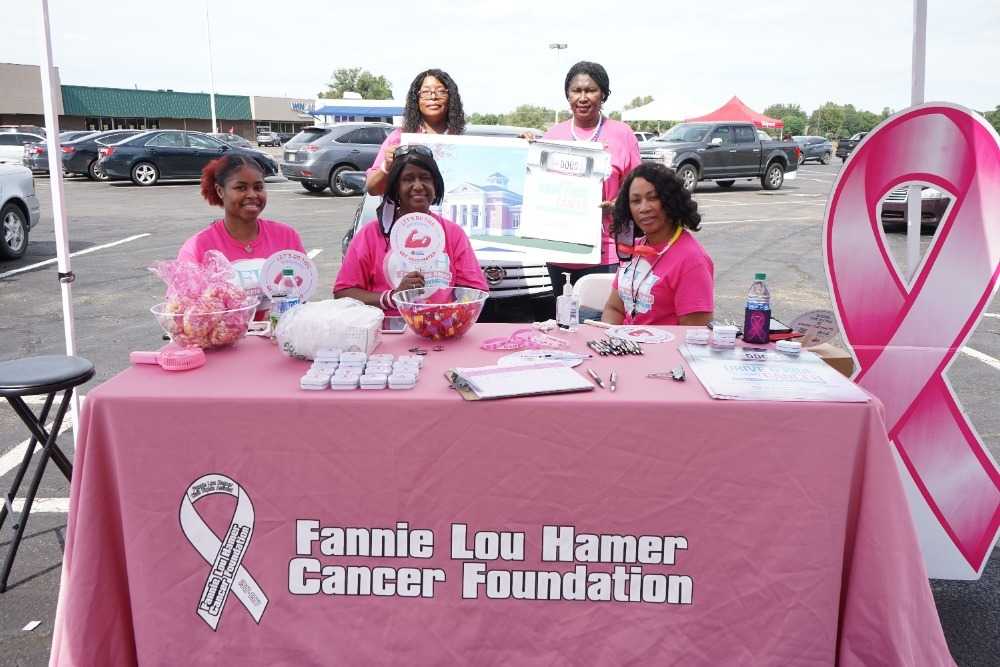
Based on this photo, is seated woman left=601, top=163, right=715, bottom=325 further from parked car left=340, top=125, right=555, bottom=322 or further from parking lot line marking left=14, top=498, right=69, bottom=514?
parking lot line marking left=14, top=498, right=69, bottom=514

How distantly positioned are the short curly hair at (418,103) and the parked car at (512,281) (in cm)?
43

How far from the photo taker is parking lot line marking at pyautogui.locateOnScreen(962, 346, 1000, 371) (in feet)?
18.8

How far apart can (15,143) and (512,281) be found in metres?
23.9

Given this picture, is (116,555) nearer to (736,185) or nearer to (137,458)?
(137,458)

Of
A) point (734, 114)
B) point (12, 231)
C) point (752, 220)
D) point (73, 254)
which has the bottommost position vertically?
point (73, 254)

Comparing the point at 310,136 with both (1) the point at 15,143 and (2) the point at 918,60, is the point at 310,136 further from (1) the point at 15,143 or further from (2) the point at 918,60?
(2) the point at 918,60

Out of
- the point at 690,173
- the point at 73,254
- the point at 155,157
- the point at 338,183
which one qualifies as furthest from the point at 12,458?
the point at 155,157

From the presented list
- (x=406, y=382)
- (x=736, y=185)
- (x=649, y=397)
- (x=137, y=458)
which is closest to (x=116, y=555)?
(x=137, y=458)

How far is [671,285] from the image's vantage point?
3236 millimetres

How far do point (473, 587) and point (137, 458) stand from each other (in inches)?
38.7

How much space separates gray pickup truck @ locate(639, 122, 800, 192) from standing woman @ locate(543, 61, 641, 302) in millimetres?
13729

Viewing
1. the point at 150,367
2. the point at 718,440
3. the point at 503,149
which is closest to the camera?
the point at 718,440

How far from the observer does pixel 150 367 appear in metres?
2.38

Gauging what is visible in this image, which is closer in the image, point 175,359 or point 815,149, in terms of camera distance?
point 175,359
